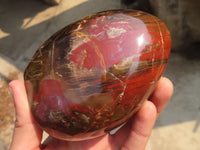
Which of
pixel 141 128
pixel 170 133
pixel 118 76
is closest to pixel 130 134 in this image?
pixel 141 128

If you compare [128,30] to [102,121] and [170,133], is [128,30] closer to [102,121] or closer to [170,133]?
[102,121]

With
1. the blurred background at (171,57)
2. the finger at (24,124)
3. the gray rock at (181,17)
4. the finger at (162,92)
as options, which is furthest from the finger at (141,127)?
the gray rock at (181,17)

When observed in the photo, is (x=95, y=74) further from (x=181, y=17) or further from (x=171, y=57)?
(x=171, y=57)

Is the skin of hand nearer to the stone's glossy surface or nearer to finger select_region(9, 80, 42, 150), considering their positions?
finger select_region(9, 80, 42, 150)

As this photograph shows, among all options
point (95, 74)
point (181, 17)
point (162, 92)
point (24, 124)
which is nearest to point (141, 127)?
point (162, 92)

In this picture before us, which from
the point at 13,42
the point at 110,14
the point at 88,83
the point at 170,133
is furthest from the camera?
the point at 13,42
